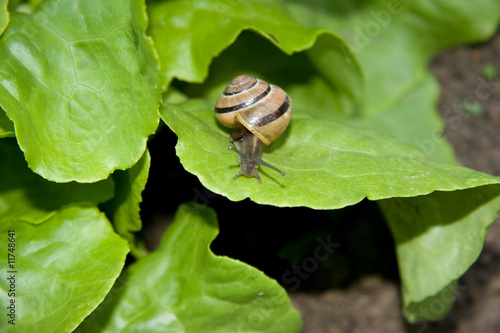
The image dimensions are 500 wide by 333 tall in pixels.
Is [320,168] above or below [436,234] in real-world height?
above

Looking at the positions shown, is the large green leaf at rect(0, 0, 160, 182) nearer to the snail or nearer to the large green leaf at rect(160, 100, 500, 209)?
the large green leaf at rect(160, 100, 500, 209)

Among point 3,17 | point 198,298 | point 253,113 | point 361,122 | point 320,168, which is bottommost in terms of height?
point 198,298

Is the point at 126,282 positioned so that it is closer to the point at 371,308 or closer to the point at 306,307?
the point at 306,307

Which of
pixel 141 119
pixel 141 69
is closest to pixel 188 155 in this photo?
pixel 141 119

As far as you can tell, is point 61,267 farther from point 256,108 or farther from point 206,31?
point 206,31

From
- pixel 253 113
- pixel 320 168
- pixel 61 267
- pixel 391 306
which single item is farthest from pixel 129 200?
pixel 391 306
